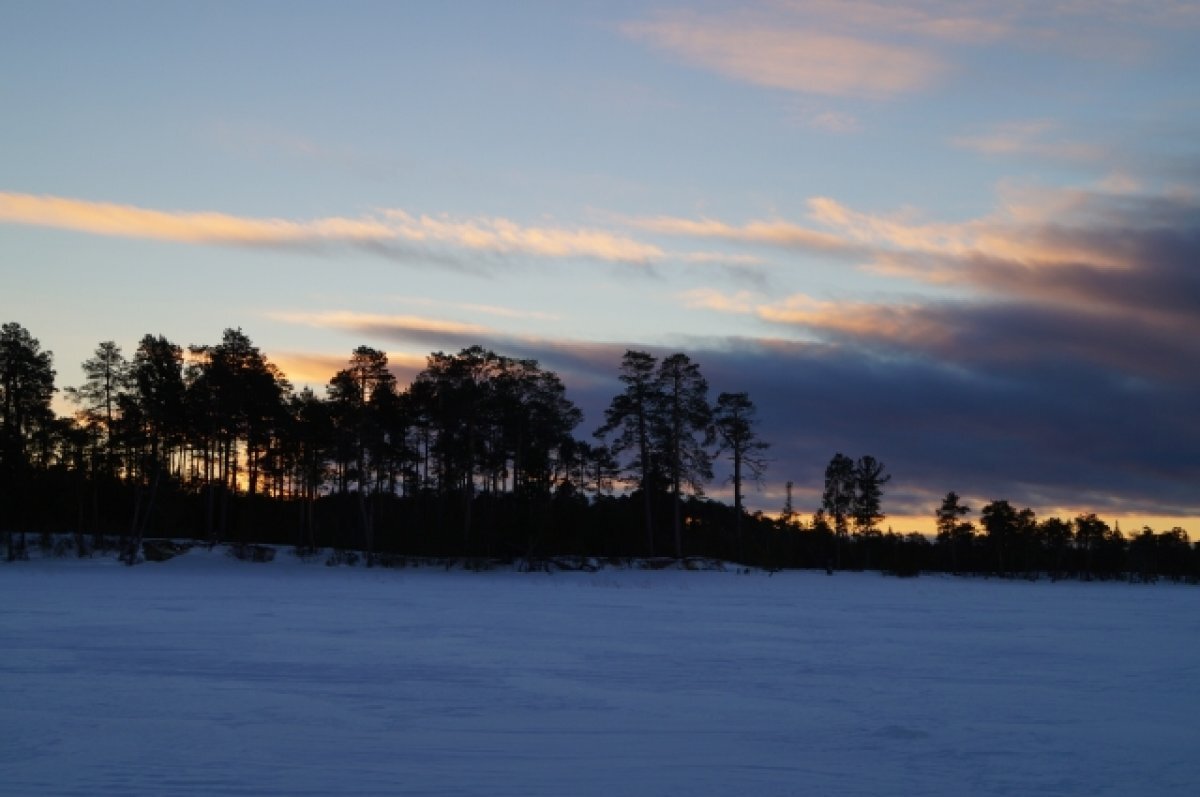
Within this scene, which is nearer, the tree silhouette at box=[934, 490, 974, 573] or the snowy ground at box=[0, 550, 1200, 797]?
the snowy ground at box=[0, 550, 1200, 797]

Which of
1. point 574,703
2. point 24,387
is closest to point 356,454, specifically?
point 24,387

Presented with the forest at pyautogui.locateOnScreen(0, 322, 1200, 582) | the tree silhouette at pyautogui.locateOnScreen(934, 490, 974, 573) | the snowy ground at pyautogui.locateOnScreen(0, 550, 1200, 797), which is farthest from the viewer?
the tree silhouette at pyautogui.locateOnScreen(934, 490, 974, 573)

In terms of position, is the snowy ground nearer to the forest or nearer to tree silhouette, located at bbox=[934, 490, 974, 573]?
the forest

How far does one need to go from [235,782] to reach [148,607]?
18.3 m

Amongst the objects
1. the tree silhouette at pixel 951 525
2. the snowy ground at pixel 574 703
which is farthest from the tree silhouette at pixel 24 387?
the tree silhouette at pixel 951 525

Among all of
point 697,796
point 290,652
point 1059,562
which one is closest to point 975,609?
point 290,652

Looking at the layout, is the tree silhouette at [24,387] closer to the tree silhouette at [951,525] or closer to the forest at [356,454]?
the forest at [356,454]

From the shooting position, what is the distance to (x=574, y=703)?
13.1 m

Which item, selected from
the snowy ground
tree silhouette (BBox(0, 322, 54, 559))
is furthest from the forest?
the snowy ground

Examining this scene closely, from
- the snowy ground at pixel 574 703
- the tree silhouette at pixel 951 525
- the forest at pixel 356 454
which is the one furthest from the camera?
the tree silhouette at pixel 951 525

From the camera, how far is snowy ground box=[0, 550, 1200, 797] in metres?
9.40

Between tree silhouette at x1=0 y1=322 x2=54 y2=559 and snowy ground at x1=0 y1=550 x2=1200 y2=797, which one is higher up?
tree silhouette at x1=0 y1=322 x2=54 y2=559

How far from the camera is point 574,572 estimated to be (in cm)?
5306

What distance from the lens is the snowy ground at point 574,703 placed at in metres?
9.40
